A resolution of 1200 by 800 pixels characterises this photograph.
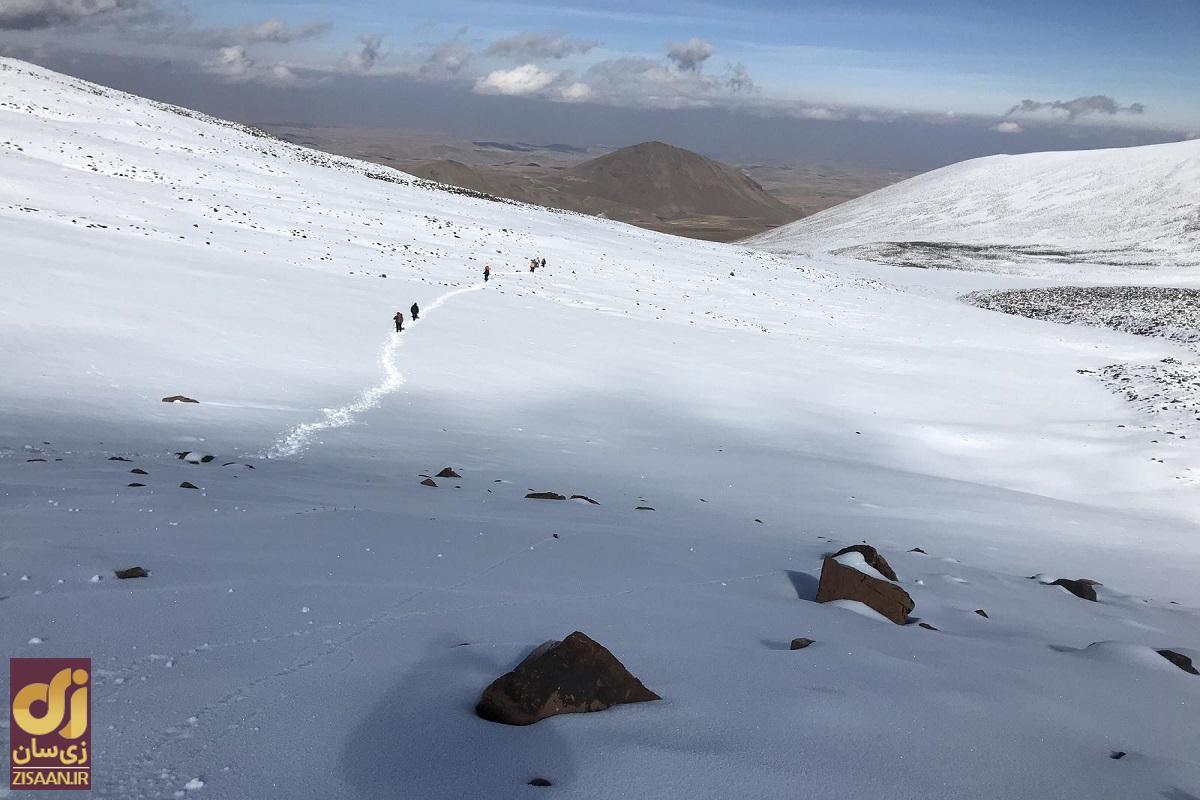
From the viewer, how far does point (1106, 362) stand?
3675 cm

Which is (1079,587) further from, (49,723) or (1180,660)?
(49,723)

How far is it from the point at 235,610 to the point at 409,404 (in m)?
13.1

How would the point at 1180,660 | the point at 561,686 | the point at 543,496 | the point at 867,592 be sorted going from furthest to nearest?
1. the point at 543,496
2. the point at 867,592
3. the point at 1180,660
4. the point at 561,686

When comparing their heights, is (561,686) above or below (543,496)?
above

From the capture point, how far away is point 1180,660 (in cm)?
679

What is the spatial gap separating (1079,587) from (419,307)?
25.8 metres

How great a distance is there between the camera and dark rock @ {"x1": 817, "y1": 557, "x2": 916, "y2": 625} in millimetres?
7324

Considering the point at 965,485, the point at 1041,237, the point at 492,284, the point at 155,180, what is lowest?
the point at 965,485

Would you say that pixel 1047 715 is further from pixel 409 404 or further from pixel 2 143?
pixel 2 143

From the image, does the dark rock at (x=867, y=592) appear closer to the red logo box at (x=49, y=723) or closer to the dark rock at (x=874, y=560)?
the dark rock at (x=874, y=560)

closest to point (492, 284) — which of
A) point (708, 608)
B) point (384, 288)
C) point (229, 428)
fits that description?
point (384, 288)

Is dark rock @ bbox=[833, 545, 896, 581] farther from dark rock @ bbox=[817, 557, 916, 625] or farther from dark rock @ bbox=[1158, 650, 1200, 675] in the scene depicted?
dark rock @ bbox=[1158, 650, 1200, 675]

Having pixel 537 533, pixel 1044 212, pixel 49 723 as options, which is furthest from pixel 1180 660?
pixel 1044 212

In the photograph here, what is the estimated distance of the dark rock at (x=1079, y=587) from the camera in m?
9.48
